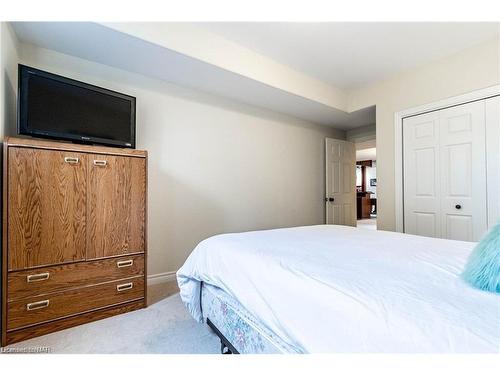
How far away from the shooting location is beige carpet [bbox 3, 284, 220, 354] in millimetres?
1562

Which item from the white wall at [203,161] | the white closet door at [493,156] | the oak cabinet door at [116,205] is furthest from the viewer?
the white wall at [203,161]

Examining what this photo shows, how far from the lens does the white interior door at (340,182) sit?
168 inches

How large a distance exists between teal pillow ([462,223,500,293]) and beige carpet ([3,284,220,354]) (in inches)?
54.4

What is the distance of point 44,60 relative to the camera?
2156 mm

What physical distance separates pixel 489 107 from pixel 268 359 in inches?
121

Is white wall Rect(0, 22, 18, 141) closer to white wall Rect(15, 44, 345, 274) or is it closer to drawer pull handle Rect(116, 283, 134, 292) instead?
white wall Rect(15, 44, 345, 274)

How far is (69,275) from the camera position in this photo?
5.88 feet

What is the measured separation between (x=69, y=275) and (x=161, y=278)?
1.03 metres

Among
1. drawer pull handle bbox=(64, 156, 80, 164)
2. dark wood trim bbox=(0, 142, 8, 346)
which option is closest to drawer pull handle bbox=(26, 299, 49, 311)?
dark wood trim bbox=(0, 142, 8, 346)

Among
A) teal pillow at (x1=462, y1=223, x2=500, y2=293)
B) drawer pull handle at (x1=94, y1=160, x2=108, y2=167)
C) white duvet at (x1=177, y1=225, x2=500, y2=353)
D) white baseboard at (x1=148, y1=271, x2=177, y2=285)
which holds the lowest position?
white baseboard at (x1=148, y1=271, x2=177, y2=285)

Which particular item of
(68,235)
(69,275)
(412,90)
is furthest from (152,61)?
(412,90)

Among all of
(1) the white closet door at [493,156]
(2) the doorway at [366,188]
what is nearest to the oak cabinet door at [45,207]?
(1) the white closet door at [493,156]

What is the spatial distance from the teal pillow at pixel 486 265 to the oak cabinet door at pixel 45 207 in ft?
7.34

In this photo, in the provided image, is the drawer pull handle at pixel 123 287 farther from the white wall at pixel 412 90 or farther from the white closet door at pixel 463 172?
the white closet door at pixel 463 172
